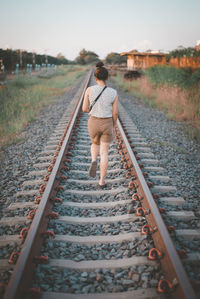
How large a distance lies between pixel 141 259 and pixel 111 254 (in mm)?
335

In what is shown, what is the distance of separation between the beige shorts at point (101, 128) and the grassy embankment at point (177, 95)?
3899 millimetres

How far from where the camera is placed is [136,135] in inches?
239

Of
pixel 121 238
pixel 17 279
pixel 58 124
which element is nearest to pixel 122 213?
pixel 121 238

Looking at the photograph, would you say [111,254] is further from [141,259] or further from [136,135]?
[136,135]

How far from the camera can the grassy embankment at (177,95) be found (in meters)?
7.87

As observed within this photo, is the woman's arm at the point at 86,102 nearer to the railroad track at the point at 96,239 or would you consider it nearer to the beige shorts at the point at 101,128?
the beige shorts at the point at 101,128

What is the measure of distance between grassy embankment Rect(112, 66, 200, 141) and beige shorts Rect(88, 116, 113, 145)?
12.8 ft

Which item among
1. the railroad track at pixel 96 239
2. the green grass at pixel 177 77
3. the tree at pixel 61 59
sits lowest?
the railroad track at pixel 96 239

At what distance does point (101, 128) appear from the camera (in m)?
3.36

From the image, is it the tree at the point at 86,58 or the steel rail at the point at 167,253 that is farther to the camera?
the tree at the point at 86,58

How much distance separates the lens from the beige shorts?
3.33 metres

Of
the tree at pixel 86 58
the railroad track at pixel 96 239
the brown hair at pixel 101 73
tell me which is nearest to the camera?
the railroad track at pixel 96 239

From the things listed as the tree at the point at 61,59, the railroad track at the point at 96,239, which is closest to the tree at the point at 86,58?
the tree at the point at 61,59

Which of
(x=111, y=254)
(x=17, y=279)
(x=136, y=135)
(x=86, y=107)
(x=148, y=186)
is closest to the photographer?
(x=17, y=279)
